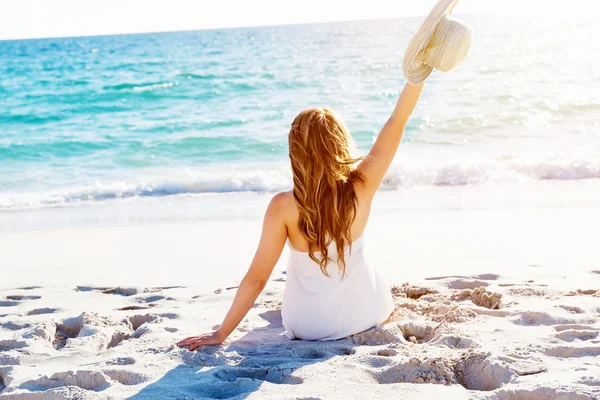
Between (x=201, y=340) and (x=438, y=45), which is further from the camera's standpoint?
(x=201, y=340)

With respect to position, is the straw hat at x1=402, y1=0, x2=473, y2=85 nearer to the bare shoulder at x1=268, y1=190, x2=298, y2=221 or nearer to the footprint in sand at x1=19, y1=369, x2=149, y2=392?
the bare shoulder at x1=268, y1=190, x2=298, y2=221

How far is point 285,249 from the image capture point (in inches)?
238

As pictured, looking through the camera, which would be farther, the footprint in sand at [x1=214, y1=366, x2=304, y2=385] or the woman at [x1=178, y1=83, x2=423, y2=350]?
the woman at [x1=178, y1=83, x2=423, y2=350]

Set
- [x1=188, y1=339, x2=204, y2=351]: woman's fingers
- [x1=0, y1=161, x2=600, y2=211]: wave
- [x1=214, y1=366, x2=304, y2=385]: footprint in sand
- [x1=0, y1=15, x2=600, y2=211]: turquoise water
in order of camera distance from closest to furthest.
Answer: [x1=214, y1=366, x2=304, y2=385]: footprint in sand
[x1=188, y1=339, x2=204, y2=351]: woman's fingers
[x1=0, y1=161, x2=600, y2=211]: wave
[x1=0, y1=15, x2=600, y2=211]: turquoise water

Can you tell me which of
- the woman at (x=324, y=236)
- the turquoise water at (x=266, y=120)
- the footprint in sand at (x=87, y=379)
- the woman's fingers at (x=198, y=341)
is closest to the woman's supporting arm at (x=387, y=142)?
the woman at (x=324, y=236)

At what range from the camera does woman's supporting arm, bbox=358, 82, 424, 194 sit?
130 inches

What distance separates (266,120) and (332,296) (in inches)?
477

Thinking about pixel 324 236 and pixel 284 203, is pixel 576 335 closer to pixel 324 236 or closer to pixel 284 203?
pixel 324 236

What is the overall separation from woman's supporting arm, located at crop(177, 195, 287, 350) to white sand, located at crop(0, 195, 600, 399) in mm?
Result: 77

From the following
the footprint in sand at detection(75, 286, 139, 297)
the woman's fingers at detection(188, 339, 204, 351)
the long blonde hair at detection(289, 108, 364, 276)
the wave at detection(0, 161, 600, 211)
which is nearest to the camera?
the long blonde hair at detection(289, 108, 364, 276)

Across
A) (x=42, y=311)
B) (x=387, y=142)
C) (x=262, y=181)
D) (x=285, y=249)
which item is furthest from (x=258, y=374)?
(x=262, y=181)

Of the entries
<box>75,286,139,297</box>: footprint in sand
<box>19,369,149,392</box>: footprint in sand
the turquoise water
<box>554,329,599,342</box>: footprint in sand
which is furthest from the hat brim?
the turquoise water

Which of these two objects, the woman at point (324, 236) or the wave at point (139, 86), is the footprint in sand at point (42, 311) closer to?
the woman at point (324, 236)

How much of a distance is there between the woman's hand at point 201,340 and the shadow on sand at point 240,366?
0.03 m
